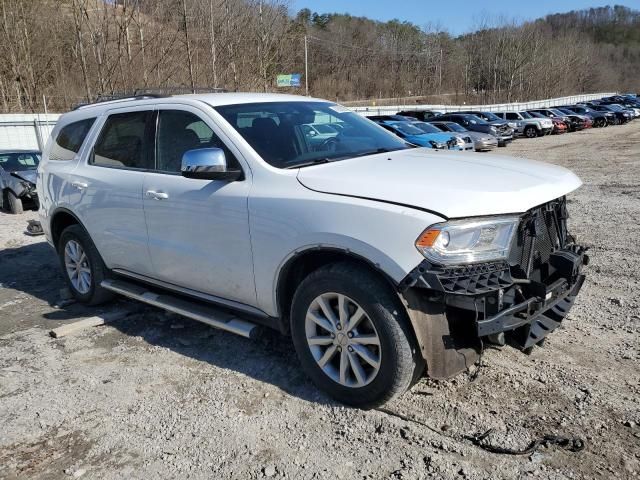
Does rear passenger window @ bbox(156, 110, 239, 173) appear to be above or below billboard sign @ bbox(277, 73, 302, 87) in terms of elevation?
below

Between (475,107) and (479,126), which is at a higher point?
(475,107)

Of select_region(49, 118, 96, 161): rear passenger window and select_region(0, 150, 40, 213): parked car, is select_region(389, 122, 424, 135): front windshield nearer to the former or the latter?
select_region(0, 150, 40, 213): parked car

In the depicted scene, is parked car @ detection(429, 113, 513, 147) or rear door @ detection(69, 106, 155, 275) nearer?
rear door @ detection(69, 106, 155, 275)

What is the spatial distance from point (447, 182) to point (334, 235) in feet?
2.32

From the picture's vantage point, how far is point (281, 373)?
3818 mm

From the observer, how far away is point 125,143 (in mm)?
4656

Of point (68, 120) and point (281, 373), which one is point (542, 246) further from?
point (68, 120)

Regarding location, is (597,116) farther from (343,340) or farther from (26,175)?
(343,340)

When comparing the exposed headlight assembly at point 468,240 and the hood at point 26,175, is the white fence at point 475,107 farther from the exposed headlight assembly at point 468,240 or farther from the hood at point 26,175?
the exposed headlight assembly at point 468,240

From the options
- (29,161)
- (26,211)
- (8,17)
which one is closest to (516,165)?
(26,211)

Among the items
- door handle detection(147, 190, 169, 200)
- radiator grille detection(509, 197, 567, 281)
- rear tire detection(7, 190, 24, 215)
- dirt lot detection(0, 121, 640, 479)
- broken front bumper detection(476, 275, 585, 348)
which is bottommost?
dirt lot detection(0, 121, 640, 479)

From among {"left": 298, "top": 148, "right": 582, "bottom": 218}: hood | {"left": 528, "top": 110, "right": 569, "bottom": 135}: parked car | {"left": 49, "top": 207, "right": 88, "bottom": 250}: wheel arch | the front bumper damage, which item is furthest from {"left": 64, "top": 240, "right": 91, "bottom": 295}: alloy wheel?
{"left": 528, "top": 110, "right": 569, "bottom": 135}: parked car

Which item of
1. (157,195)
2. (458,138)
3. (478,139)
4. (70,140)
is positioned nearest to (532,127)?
(478,139)

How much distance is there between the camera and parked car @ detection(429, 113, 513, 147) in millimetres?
27188
